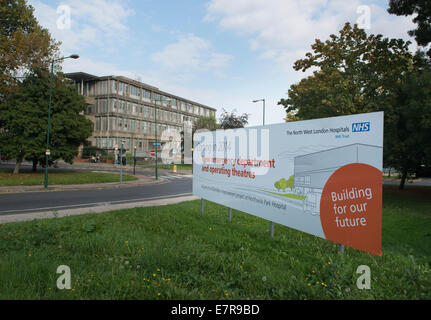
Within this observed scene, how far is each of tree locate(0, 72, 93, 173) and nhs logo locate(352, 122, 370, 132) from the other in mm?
26101

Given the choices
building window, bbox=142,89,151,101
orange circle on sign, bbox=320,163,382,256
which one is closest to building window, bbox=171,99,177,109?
building window, bbox=142,89,151,101

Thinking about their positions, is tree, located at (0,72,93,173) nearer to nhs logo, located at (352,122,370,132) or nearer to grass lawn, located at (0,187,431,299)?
grass lawn, located at (0,187,431,299)

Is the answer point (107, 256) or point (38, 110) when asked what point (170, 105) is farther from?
point (107, 256)

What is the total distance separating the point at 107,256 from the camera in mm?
4719

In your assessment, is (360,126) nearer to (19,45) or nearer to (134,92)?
(19,45)

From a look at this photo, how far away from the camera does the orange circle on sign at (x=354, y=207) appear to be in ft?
13.1

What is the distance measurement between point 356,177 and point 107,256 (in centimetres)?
419

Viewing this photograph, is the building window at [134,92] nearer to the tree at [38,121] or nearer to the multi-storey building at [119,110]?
the multi-storey building at [119,110]

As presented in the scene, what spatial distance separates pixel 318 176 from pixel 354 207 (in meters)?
0.75

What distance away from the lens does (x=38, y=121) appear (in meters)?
24.3

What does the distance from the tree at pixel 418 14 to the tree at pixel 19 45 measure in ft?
82.6

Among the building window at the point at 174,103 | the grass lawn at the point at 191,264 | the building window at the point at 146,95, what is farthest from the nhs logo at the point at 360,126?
the building window at the point at 174,103

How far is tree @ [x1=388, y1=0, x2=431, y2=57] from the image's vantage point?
13.8 m
